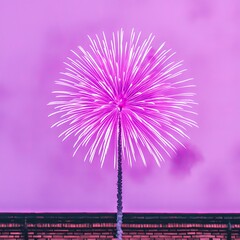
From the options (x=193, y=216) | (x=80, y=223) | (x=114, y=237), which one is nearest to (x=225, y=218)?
(x=193, y=216)

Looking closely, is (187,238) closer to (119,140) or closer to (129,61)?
(119,140)

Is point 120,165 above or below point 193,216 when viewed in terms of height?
above

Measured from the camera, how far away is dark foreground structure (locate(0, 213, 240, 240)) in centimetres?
1454

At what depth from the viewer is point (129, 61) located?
12.9 metres

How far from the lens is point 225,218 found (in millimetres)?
14805

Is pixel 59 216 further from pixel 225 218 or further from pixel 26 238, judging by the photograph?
pixel 225 218

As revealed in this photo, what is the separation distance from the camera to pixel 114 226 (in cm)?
1458

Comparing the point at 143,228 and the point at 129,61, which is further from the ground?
the point at 129,61

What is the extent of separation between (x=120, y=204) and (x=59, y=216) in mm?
1879

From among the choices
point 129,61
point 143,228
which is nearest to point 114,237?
point 143,228

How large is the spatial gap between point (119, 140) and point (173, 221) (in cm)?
296

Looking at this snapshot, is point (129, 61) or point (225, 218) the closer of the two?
point (129, 61)

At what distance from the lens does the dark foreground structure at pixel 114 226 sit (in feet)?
47.7

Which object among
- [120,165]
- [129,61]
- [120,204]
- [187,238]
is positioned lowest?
[187,238]
